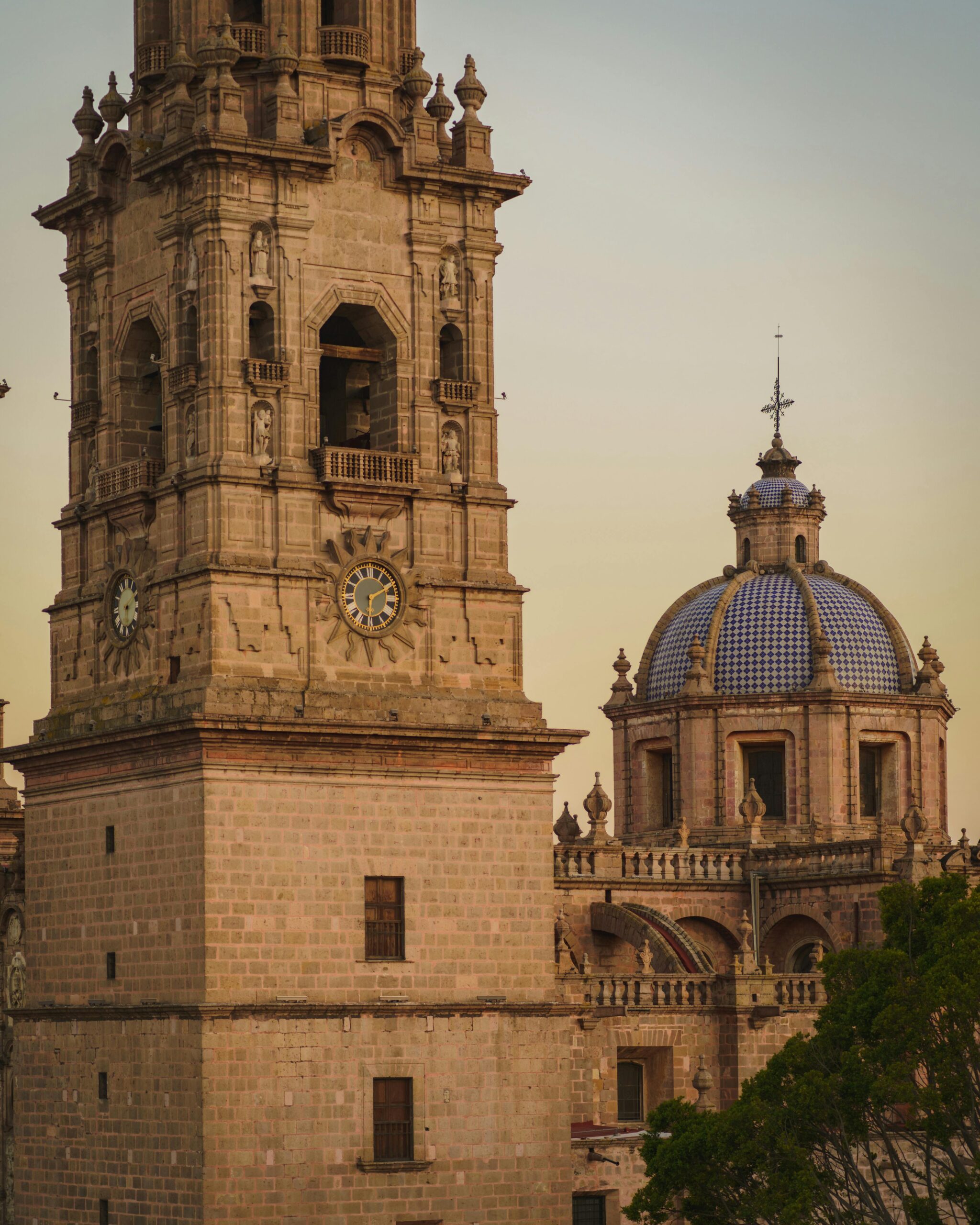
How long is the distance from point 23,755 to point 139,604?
4.27 meters

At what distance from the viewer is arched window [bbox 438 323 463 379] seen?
62438mm

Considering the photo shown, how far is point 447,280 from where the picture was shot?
205 ft

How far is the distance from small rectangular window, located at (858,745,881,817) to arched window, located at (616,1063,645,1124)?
16.0 meters

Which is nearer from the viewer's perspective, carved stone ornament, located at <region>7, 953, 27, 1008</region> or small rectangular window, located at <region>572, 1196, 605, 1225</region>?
small rectangular window, located at <region>572, 1196, 605, 1225</region>

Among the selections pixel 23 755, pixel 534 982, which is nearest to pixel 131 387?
pixel 23 755

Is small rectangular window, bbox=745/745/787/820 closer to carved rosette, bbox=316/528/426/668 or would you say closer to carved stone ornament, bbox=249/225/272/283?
carved rosette, bbox=316/528/426/668

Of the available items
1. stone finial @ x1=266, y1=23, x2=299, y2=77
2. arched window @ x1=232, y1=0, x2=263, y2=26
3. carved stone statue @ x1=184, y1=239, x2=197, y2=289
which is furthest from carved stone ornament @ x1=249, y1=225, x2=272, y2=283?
arched window @ x1=232, y1=0, x2=263, y2=26

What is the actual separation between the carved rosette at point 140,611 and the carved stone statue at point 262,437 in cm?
288

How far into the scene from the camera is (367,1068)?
5844cm

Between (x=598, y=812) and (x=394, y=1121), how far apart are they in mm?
16054

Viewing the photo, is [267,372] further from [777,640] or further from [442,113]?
[777,640]

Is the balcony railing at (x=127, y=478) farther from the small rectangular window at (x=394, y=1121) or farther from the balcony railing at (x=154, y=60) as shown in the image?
the small rectangular window at (x=394, y=1121)

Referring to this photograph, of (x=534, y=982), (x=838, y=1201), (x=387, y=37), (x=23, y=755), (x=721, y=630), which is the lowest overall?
(x=838, y=1201)

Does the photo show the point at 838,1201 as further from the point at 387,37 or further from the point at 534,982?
the point at 387,37
